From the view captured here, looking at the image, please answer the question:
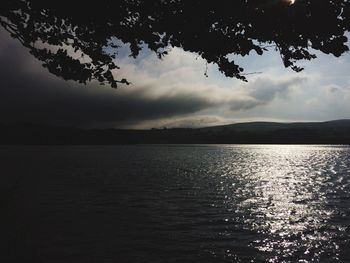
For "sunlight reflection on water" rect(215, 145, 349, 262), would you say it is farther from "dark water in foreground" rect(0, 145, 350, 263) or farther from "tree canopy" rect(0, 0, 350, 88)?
"tree canopy" rect(0, 0, 350, 88)

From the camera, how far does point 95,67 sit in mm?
12070

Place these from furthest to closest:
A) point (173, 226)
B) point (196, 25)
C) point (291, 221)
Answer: point (291, 221), point (173, 226), point (196, 25)

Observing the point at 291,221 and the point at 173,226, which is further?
the point at 291,221

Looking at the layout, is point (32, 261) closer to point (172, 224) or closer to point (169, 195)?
point (172, 224)

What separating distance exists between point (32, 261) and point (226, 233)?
39.0ft

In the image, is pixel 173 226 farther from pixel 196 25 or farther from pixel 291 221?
pixel 196 25

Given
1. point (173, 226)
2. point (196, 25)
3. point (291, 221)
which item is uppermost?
point (196, 25)

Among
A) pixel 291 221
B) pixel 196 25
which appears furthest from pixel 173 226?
pixel 196 25

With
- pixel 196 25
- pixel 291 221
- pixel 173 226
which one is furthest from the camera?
pixel 291 221

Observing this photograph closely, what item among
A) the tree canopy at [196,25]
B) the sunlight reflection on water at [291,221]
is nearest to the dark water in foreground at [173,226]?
the sunlight reflection on water at [291,221]

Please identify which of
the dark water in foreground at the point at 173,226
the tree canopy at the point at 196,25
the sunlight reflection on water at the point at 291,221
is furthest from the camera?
the sunlight reflection on water at the point at 291,221

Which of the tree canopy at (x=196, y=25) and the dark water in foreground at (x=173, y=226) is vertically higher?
the tree canopy at (x=196, y=25)

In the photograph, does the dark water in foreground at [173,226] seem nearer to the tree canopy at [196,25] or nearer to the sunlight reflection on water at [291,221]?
the sunlight reflection on water at [291,221]

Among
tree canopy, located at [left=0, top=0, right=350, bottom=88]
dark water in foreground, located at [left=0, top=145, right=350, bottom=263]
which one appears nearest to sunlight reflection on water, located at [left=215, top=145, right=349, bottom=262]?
dark water in foreground, located at [left=0, top=145, right=350, bottom=263]
